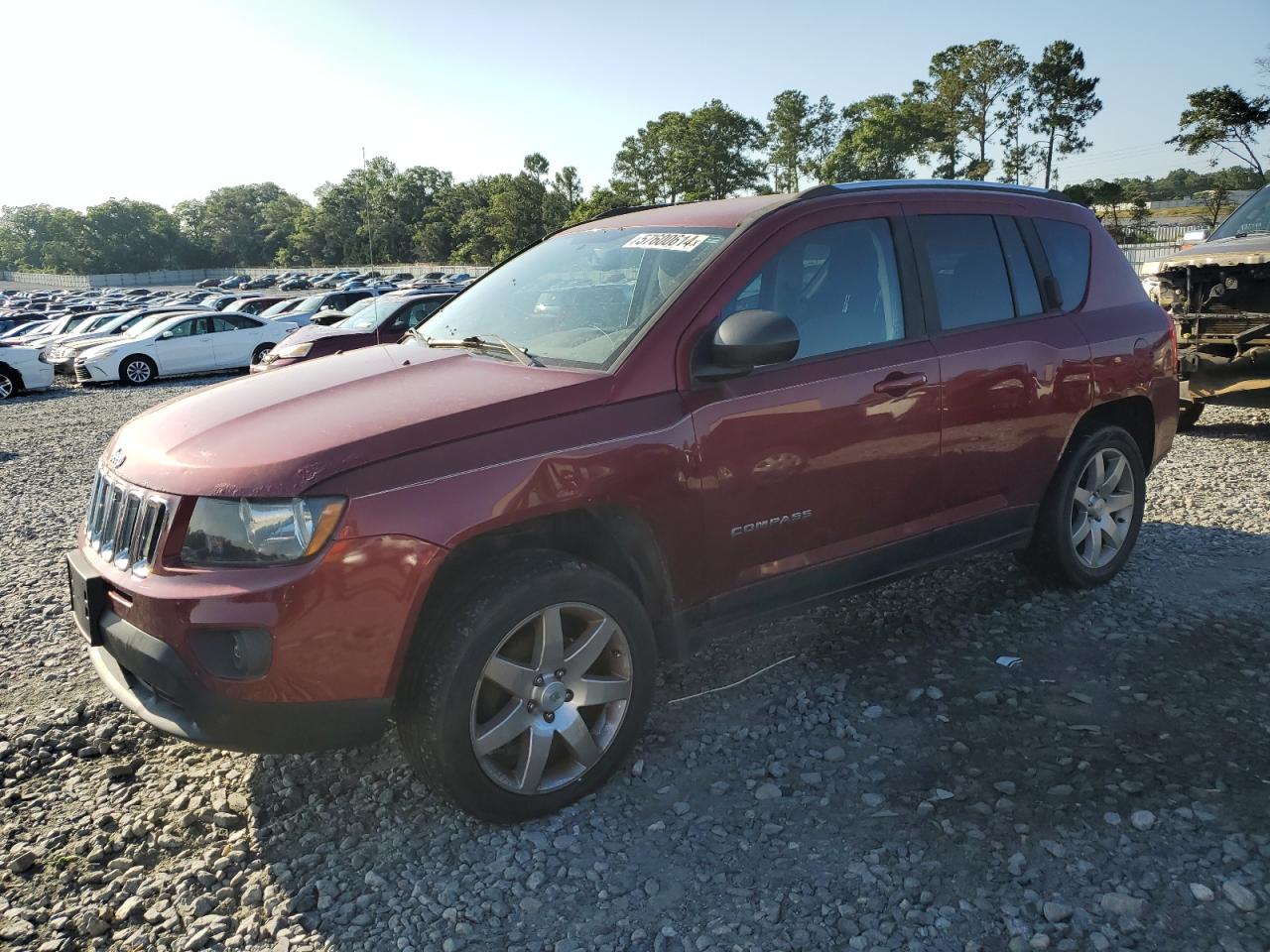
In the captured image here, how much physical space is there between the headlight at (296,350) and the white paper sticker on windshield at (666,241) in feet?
28.9

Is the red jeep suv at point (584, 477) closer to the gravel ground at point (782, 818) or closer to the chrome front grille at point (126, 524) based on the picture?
the chrome front grille at point (126, 524)

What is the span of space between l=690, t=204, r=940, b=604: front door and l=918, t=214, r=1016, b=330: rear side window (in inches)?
6.7

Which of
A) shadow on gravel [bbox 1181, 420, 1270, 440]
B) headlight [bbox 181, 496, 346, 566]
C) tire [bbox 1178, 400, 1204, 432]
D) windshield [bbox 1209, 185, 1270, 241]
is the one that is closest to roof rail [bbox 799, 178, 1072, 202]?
headlight [bbox 181, 496, 346, 566]

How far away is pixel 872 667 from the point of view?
4020 millimetres

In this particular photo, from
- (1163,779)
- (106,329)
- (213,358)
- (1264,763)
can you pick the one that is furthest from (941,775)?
(106,329)

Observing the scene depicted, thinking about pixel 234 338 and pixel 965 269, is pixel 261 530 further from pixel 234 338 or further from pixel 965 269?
pixel 234 338

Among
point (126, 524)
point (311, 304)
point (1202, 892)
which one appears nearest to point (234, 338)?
point (311, 304)

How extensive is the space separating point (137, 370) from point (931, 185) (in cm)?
1955

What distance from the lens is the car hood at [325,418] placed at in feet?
8.65

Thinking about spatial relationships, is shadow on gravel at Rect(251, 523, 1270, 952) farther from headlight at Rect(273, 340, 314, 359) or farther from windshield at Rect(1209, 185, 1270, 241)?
headlight at Rect(273, 340, 314, 359)

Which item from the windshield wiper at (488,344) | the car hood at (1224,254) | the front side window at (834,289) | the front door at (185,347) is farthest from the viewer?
the front door at (185,347)

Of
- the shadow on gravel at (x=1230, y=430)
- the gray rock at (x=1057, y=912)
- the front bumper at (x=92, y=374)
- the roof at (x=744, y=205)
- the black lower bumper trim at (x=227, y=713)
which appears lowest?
the gray rock at (x=1057, y=912)

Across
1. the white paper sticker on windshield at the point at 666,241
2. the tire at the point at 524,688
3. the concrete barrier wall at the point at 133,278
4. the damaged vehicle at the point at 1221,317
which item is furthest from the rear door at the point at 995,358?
the concrete barrier wall at the point at 133,278

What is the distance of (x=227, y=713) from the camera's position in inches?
102
